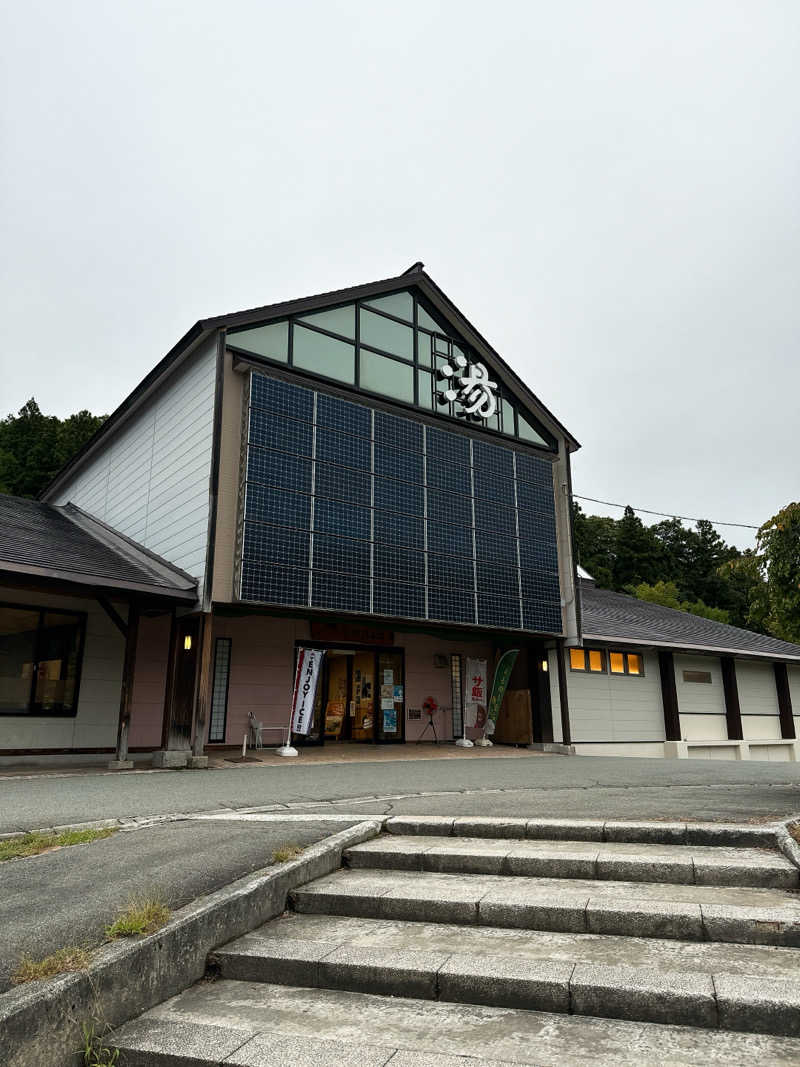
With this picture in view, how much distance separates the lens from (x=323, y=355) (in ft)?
48.2

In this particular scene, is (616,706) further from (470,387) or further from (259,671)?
(259,671)

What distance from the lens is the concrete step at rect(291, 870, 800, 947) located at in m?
3.49

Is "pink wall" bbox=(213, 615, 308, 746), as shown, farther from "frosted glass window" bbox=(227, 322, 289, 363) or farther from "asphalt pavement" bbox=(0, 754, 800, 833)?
"frosted glass window" bbox=(227, 322, 289, 363)

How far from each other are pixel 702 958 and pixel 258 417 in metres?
11.3

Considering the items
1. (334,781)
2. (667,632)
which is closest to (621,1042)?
(334,781)

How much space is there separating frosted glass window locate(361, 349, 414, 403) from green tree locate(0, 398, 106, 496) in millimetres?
19777

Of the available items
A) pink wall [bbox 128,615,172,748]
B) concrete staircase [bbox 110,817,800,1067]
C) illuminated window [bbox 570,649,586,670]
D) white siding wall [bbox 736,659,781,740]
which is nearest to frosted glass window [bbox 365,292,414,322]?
pink wall [bbox 128,615,172,748]

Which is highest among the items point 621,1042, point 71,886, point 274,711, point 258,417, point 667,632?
point 258,417

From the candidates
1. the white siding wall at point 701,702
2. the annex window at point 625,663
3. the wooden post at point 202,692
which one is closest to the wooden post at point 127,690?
the wooden post at point 202,692

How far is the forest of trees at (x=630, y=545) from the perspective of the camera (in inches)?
1270

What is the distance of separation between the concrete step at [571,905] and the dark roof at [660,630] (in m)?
13.9

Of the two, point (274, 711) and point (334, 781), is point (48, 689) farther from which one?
point (334, 781)

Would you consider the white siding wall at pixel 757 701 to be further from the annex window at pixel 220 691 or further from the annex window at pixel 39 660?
the annex window at pixel 39 660

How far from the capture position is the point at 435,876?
15.2 ft
